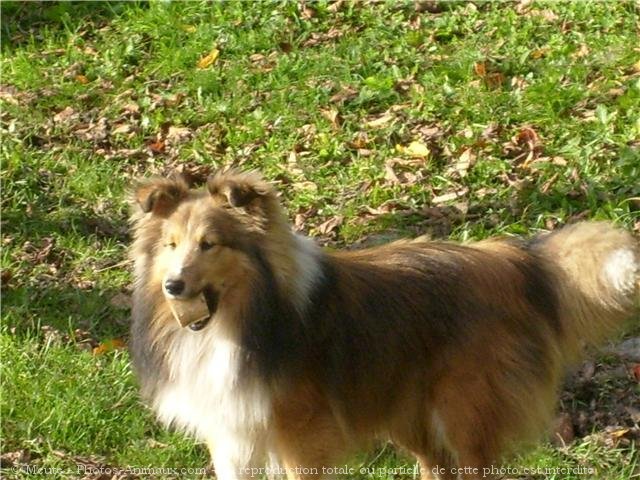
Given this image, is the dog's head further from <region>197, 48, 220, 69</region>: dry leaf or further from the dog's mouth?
<region>197, 48, 220, 69</region>: dry leaf

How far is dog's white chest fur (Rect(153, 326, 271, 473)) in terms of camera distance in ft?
17.7

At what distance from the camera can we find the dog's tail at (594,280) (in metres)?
5.66

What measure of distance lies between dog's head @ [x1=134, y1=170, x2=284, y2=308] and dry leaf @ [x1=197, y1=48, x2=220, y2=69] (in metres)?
4.55

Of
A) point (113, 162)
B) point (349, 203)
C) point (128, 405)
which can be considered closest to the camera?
point (128, 405)

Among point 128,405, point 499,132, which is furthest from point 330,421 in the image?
point 499,132

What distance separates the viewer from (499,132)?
8.73m

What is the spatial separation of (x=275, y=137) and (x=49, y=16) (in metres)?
3.18

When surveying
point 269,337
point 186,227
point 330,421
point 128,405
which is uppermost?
point 186,227

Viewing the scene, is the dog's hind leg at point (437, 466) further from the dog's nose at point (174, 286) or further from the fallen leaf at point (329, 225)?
the fallen leaf at point (329, 225)

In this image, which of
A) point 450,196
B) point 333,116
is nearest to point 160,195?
point 450,196

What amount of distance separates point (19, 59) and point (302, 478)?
5.95 meters

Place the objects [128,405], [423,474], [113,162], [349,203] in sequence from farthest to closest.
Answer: [113,162]
[349,203]
[128,405]
[423,474]

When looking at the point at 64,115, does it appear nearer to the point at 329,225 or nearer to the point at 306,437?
the point at 329,225

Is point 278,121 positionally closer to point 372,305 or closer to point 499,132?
point 499,132
